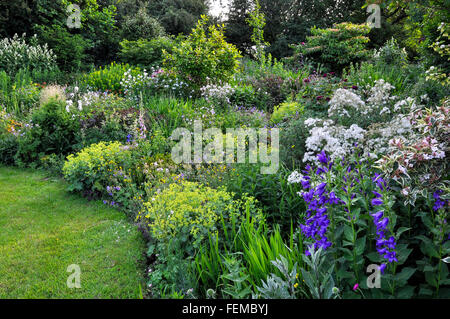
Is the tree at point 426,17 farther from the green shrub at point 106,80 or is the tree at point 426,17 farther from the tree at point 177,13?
the tree at point 177,13

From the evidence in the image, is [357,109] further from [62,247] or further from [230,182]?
[62,247]

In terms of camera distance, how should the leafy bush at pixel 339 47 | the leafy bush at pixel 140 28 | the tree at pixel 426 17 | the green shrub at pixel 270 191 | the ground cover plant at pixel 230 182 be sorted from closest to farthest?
the ground cover plant at pixel 230 182 < the green shrub at pixel 270 191 < the tree at pixel 426 17 < the leafy bush at pixel 339 47 < the leafy bush at pixel 140 28

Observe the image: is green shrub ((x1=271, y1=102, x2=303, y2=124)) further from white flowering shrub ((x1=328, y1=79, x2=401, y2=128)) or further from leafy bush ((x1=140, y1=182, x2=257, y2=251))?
leafy bush ((x1=140, y1=182, x2=257, y2=251))

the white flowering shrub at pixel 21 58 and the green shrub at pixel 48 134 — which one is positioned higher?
the white flowering shrub at pixel 21 58

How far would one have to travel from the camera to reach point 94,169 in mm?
4656

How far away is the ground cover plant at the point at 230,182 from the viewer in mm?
1998

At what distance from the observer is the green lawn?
275 cm

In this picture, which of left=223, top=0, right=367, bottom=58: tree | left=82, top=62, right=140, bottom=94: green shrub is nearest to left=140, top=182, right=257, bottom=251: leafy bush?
left=82, top=62, right=140, bottom=94: green shrub

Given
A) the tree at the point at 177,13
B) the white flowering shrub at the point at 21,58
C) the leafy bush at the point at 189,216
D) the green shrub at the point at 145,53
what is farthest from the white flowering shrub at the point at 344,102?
the tree at the point at 177,13

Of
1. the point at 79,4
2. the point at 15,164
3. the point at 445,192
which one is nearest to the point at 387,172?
the point at 445,192

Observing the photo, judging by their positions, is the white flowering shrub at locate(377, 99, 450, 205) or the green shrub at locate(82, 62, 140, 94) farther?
the green shrub at locate(82, 62, 140, 94)

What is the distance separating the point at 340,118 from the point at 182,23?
18.4 metres

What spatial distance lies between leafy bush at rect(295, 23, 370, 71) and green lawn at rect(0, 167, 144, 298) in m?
10.3

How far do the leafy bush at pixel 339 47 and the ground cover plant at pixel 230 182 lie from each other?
1.76 m
